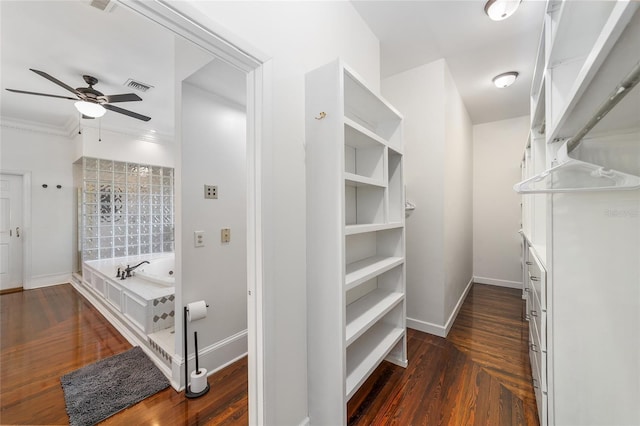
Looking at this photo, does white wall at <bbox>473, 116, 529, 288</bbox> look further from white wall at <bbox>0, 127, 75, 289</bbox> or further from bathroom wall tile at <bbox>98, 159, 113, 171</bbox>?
white wall at <bbox>0, 127, 75, 289</bbox>

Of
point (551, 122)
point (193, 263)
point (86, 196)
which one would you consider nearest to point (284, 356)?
point (193, 263)

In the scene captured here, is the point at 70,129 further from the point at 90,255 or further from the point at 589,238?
the point at 589,238

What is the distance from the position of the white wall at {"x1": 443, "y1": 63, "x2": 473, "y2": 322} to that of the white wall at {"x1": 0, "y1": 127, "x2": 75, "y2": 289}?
6.36 metres

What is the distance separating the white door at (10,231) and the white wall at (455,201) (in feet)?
21.9

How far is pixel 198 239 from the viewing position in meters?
2.02

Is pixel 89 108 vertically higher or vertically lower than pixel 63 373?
higher

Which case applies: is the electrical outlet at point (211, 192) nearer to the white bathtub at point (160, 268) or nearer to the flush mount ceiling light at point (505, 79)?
the white bathtub at point (160, 268)

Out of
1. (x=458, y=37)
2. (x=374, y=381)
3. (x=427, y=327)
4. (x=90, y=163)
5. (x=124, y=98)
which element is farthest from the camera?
(x=90, y=163)

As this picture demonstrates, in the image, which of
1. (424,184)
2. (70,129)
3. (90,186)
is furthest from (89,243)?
(424,184)

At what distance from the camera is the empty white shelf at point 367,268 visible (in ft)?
4.93

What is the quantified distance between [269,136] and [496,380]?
238cm

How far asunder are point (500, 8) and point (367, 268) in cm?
214

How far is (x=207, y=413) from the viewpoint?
5.44 ft

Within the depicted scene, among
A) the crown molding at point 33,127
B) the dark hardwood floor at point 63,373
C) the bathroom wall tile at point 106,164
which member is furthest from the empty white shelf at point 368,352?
the crown molding at point 33,127
